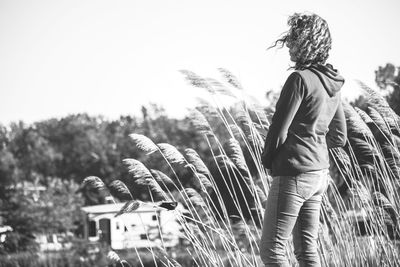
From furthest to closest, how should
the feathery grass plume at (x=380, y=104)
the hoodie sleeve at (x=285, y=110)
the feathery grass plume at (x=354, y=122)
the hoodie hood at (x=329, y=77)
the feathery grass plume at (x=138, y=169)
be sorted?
the feathery grass plume at (x=380, y=104) < the feathery grass plume at (x=354, y=122) < the feathery grass plume at (x=138, y=169) < the hoodie hood at (x=329, y=77) < the hoodie sleeve at (x=285, y=110)

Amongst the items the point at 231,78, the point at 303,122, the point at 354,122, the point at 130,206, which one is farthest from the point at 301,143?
the point at 354,122

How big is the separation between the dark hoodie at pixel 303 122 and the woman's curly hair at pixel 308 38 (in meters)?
0.06

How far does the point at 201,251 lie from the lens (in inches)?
134

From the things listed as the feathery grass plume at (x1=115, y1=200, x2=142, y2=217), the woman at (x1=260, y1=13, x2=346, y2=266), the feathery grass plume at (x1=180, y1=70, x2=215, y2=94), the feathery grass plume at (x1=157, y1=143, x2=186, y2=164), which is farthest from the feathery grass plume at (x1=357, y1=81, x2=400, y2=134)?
the feathery grass plume at (x1=115, y1=200, x2=142, y2=217)

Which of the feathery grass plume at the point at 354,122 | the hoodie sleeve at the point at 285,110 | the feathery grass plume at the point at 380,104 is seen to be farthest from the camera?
the feathery grass plume at the point at 380,104

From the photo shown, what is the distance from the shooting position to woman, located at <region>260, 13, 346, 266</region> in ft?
7.81

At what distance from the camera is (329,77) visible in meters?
2.54

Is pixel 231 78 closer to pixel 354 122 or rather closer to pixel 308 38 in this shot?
pixel 354 122

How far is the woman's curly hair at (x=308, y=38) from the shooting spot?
8.27ft

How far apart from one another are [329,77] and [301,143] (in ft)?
1.16

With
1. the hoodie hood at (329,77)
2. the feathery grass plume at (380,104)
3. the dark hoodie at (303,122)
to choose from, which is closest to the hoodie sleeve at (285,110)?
the dark hoodie at (303,122)

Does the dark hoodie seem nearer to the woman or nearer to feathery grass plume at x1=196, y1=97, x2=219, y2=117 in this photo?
the woman

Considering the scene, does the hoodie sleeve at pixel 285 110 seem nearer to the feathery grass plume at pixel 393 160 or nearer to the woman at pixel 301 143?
the woman at pixel 301 143

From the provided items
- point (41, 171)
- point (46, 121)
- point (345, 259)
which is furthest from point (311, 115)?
point (46, 121)
